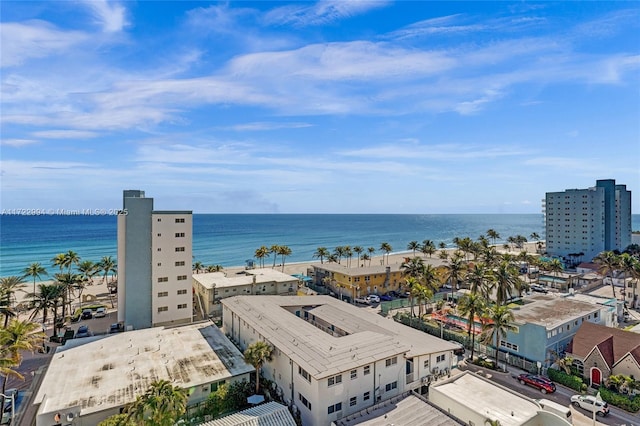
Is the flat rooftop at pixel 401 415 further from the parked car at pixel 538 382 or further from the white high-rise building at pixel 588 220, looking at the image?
the white high-rise building at pixel 588 220

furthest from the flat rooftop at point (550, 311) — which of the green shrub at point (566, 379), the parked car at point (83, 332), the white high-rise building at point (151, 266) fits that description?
the parked car at point (83, 332)

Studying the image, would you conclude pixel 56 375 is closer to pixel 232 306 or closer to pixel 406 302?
pixel 232 306

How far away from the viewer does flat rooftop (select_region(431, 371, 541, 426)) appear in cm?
2255

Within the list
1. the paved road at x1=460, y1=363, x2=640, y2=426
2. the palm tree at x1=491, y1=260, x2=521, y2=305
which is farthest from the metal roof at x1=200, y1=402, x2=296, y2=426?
the palm tree at x1=491, y1=260, x2=521, y2=305

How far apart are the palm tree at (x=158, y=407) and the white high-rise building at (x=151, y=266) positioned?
25.9 m

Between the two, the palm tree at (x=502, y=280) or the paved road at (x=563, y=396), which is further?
the palm tree at (x=502, y=280)

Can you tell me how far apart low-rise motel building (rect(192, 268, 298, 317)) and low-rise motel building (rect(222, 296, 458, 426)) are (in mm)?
12954

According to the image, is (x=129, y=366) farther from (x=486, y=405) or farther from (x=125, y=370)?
(x=486, y=405)

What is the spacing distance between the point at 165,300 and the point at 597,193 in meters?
116

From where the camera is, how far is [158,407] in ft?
58.8

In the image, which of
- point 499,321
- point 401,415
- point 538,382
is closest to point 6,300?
point 401,415

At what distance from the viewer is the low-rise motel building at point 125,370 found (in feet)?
73.9

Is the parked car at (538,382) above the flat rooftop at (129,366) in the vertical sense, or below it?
below

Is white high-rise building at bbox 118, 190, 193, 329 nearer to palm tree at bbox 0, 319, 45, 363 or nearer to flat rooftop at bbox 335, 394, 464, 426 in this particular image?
palm tree at bbox 0, 319, 45, 363
